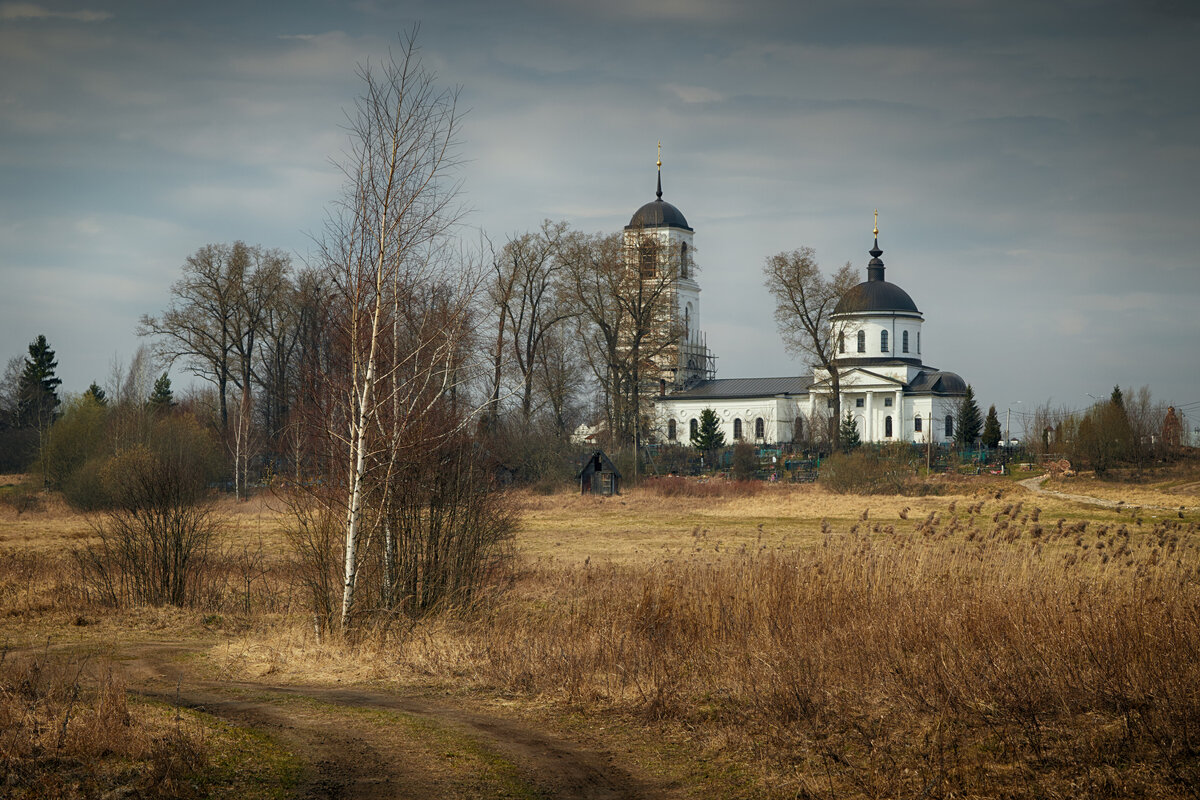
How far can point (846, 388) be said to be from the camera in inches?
3327

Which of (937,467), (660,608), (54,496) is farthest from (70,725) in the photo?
(937,467)

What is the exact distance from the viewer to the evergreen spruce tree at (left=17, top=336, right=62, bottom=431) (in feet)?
230

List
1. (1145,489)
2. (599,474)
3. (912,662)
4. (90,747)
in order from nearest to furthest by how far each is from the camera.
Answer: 1. (90,747)
2. (912,662)
3. (1145,489)
4. (599,474)

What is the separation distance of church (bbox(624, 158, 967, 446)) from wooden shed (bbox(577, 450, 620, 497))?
30.5 metres

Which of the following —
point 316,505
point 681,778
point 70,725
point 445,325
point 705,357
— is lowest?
point 681,778

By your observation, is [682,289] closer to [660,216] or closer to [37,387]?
[660,216]

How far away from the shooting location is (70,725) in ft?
23.4

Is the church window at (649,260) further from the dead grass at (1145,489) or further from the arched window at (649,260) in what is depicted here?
the dead grass at (1145,489)

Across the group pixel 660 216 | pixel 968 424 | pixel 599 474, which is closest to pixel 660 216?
pixel 660 216

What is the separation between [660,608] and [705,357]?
87527mm

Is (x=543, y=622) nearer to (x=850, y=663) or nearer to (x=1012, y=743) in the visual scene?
(x=850, y=663)

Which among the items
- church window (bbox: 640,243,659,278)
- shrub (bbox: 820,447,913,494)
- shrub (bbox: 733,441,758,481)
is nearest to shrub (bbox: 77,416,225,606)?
shrub (bbox: 820,447,913,494)

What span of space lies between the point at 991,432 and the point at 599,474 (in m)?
39.7

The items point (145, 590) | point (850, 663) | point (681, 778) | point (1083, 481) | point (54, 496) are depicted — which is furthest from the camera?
point (1083, 481)
